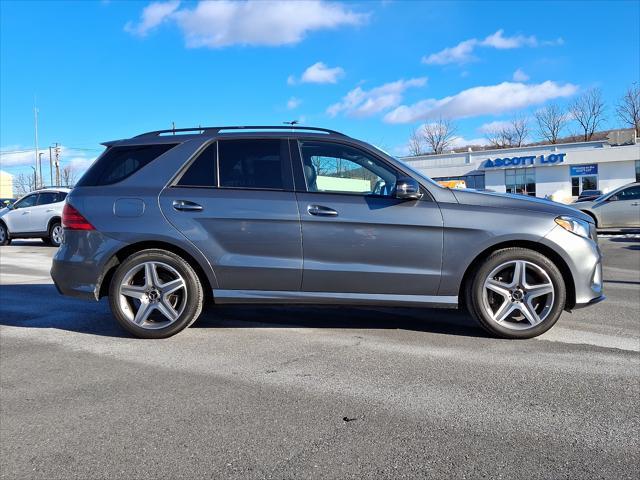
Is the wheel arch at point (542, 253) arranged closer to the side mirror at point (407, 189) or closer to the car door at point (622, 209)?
the side mirror at point (407, 189)

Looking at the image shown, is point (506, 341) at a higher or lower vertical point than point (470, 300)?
lower

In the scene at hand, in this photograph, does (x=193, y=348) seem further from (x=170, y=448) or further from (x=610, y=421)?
(x=610, y=421)

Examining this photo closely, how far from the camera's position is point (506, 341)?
4.65 m

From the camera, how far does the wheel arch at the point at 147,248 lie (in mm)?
4867

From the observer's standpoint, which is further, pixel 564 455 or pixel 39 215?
pixel 39 215

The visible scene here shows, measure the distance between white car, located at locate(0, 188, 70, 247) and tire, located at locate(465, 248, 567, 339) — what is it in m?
14.6

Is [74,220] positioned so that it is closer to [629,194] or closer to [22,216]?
[22,216]

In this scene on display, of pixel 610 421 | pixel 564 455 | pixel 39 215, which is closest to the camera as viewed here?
pixel 564 455

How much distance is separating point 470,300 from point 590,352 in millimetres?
1020

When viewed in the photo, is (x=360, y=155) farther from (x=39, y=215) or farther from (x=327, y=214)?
(x=39, y=215)

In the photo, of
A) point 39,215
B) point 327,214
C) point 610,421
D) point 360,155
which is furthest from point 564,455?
point 39,215

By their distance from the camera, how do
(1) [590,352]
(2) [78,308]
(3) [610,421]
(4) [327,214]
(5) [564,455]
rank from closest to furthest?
(5) [564,455] → (3) [610,421] → (1) [590,352] → (4) [327,214] → (2) [78,308]

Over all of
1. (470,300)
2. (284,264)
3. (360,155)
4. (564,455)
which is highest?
(360,155)

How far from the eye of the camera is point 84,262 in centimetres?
488
